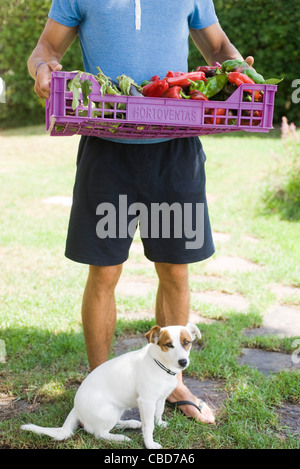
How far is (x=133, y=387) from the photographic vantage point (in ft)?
7.57

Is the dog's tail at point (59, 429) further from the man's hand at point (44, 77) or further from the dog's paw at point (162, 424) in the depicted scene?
the man's hand at point (44, 77)

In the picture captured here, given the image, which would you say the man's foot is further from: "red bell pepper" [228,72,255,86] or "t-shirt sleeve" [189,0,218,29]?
"t-shirt sleeve" [189,0,218,29]

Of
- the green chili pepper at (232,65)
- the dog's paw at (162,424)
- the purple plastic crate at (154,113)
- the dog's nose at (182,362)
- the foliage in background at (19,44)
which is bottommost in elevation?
the dog's paw at (162,424)

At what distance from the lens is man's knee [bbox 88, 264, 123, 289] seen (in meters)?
2.51

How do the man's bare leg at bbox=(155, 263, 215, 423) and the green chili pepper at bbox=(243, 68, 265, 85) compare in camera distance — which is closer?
the green chili pepper at bbox=(243, 68, 265, 85)

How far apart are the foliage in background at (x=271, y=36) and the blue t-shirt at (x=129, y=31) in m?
9.18

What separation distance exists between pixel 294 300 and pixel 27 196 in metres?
4.06

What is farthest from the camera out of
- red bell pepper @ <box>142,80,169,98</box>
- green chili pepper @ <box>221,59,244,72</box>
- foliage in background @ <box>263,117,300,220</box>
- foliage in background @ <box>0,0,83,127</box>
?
foliage in background @ <box>0,0,83,127</box>

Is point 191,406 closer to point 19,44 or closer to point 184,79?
point 184,79

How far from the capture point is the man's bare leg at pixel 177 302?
255cm

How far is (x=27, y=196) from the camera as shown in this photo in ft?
22.9

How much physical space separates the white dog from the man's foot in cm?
23

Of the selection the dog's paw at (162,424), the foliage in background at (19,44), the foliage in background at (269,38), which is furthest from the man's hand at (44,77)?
the foliage in background at (19,44)

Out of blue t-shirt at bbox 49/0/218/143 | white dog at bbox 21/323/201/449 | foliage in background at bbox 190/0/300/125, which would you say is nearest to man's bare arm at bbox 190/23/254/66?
blue t-shirt at bbox 49/0/218/143
